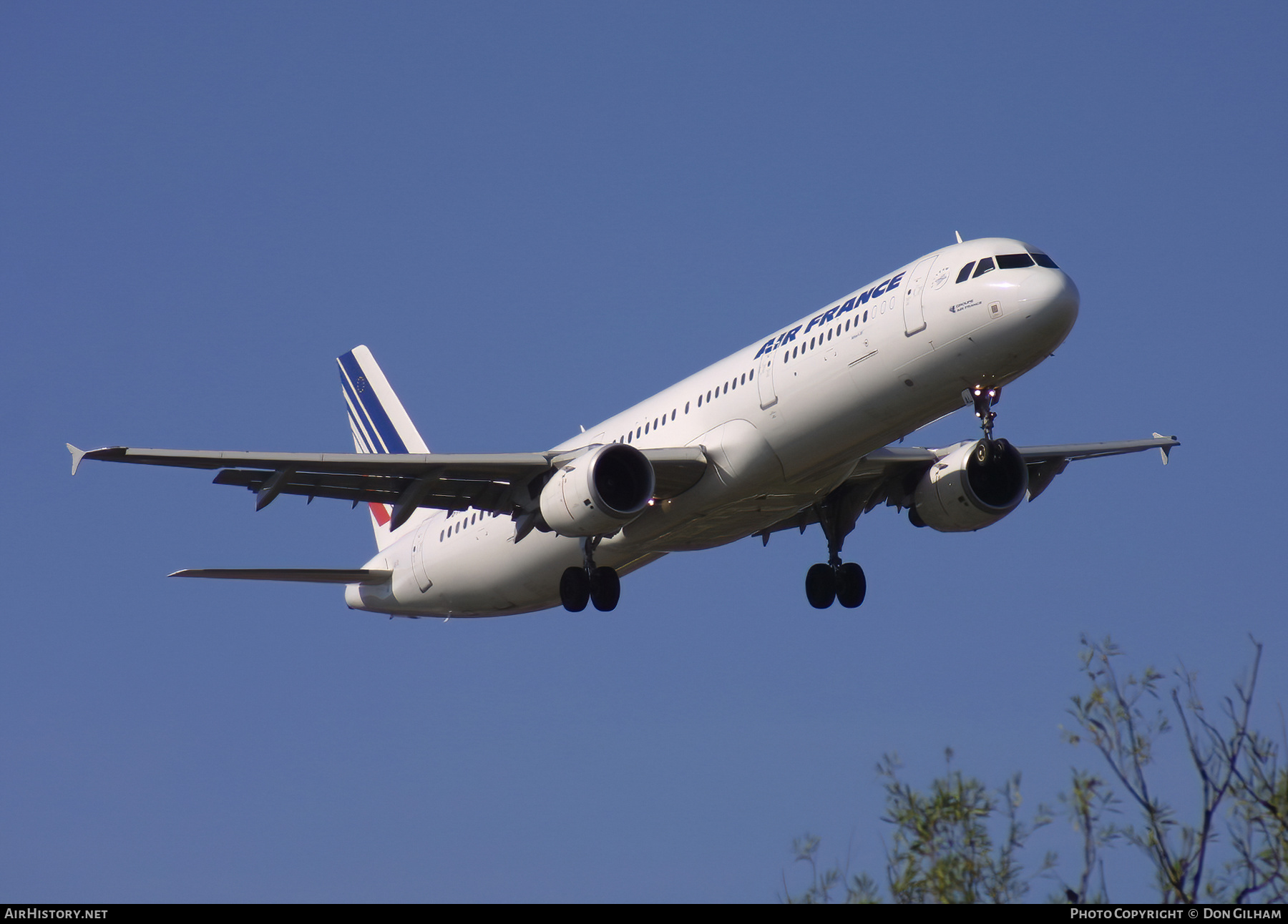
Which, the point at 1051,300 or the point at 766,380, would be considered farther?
the point at 766,380

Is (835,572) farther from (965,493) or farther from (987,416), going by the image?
(987,416)

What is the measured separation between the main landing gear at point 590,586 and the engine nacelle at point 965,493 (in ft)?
22.8

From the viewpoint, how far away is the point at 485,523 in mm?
34500

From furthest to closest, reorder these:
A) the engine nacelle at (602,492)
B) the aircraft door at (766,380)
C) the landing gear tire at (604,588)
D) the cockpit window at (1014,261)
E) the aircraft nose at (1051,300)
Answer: the landing gear tire at (604,588), the engine nacelle at (602,492), the aircraft door at (766,380), the cockpit window at (1014,261), the aircraft nose at (1051,300)

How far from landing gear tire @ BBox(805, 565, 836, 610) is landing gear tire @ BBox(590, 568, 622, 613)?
563 centimetres

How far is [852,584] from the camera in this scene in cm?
3475

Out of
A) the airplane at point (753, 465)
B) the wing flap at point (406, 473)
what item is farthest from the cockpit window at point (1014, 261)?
the wing flap at point (406, 473)

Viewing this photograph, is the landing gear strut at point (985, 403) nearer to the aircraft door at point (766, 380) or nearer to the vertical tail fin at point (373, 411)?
the aircraft door at point (766, 380)

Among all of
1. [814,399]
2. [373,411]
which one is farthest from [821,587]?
[373,411]

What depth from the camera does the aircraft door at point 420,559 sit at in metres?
36.1

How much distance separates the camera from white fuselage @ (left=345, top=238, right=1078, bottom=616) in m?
26.1

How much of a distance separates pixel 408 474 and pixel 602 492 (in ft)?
14.0
